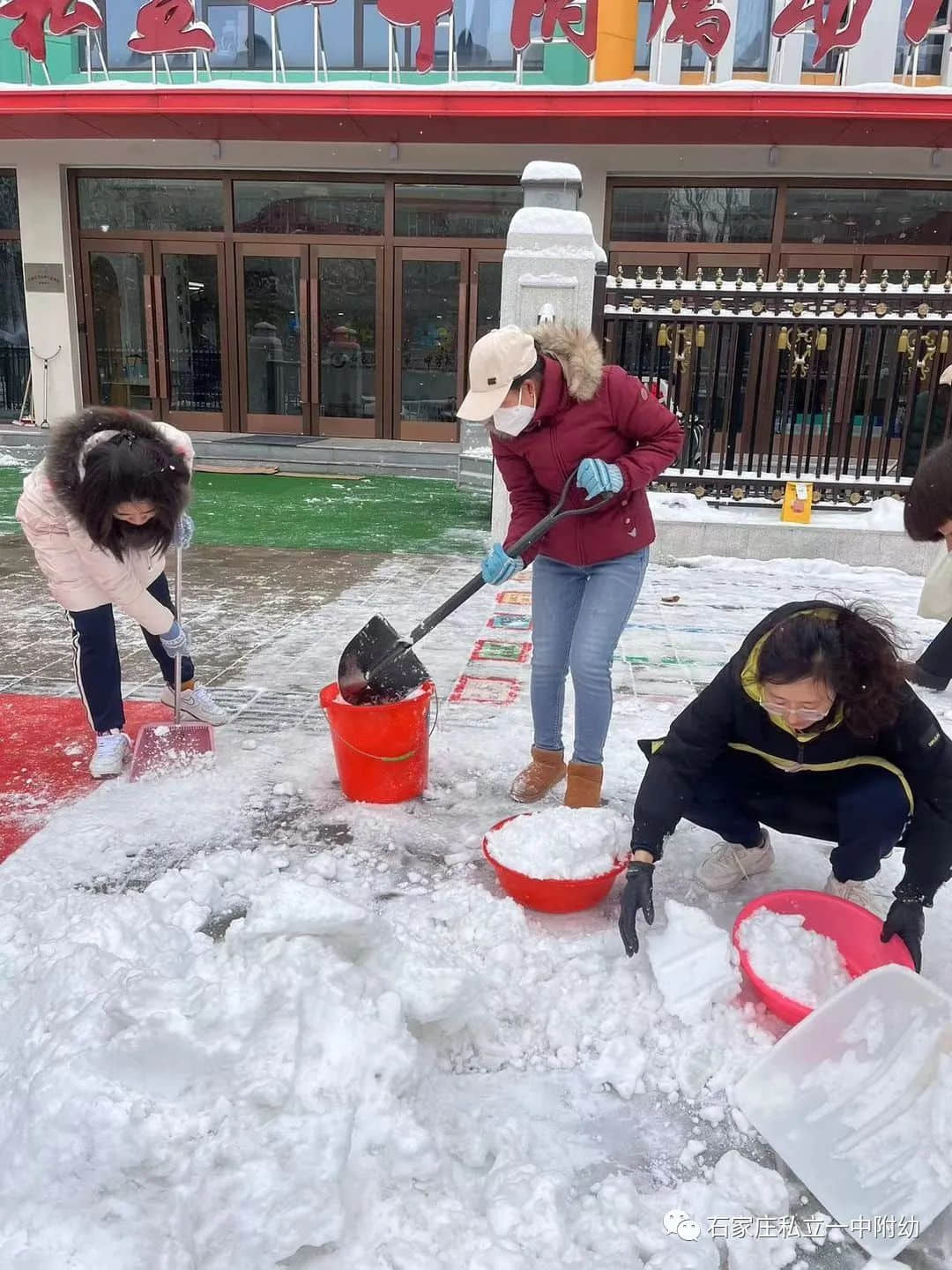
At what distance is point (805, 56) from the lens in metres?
10.4

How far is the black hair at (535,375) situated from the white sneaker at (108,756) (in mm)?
1820

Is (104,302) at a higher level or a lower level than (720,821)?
higher

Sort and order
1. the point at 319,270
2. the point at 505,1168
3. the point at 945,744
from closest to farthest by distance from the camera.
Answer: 1. the point at 505,1168
2. the point at 945,744
3. the point at 319,270

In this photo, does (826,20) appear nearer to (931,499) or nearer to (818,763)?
(931,499)

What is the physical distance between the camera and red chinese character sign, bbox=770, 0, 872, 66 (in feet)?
30.4

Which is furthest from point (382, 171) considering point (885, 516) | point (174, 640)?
point (174, 640)

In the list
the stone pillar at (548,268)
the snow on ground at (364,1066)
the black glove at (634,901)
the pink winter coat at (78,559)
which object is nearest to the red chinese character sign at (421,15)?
the stone pillar at (548,268)

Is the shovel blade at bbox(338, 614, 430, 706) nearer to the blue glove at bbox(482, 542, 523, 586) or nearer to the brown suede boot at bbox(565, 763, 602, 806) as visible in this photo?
the blue glove at bbox(482, 542, 523, 586)

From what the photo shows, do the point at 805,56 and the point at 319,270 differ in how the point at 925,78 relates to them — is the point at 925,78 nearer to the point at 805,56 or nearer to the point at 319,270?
the point at 805,56

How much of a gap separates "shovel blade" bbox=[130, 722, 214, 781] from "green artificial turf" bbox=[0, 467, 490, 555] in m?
3.81

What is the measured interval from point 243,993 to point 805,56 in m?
11.8

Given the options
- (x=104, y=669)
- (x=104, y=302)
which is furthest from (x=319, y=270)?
(x=104, y=669)

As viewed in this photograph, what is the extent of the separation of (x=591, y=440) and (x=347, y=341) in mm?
9930

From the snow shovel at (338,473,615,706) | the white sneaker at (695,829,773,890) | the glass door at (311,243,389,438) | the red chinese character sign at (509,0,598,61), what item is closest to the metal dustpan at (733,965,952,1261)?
the white sneaker at (695,829,773,890)
